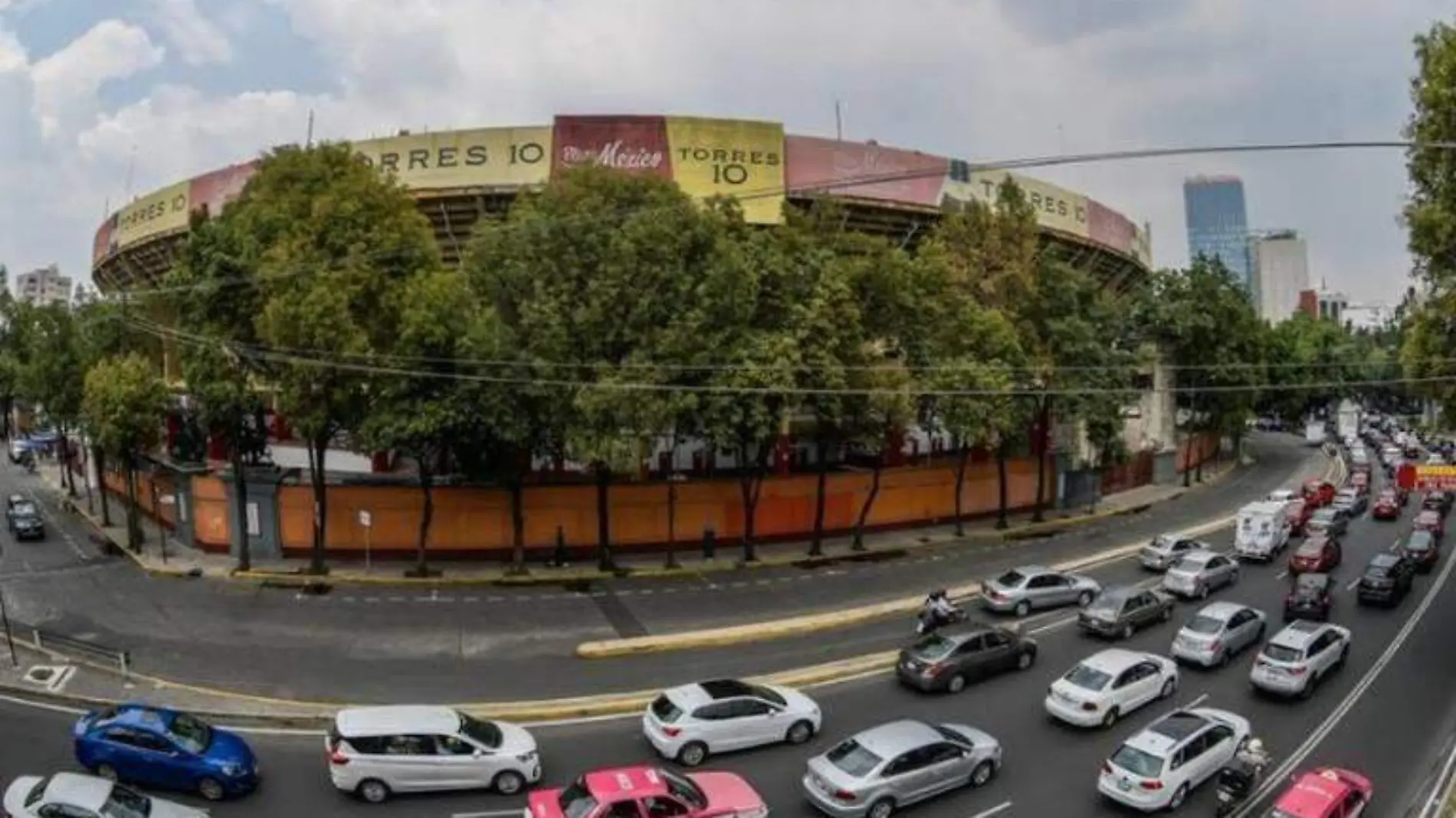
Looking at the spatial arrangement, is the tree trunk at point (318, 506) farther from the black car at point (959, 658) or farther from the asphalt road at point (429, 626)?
the black car at point (959, 658)

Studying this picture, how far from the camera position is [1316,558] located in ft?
122

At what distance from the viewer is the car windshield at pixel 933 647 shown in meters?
24.1

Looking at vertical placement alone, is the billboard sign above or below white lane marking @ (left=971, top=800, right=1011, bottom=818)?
above

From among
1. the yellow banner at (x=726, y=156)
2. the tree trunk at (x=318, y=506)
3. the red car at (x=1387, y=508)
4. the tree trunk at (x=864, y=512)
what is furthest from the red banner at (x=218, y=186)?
→ the red car at (x=1387, y=508)

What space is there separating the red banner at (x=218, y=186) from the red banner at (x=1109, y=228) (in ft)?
167

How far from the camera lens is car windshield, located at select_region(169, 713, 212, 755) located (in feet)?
59.5

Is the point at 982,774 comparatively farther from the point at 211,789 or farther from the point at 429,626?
the point at 429,626

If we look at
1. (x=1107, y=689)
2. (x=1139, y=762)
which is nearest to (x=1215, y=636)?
(x=1107, y=689)

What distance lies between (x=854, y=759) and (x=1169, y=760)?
557 centimetres

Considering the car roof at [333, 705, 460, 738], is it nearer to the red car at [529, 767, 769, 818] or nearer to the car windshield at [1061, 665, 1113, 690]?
the red car at [529, 767, 769, 818]

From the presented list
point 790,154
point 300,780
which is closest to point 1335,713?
point 300,780

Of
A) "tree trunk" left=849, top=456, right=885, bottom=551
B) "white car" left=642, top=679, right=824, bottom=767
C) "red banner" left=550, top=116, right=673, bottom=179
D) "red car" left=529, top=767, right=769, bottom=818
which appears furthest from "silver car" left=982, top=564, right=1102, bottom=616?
"red banner" left=550, top=116, right=673, bottom=179

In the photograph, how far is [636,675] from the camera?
25172 mm

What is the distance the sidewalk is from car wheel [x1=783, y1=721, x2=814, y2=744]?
608 inches
